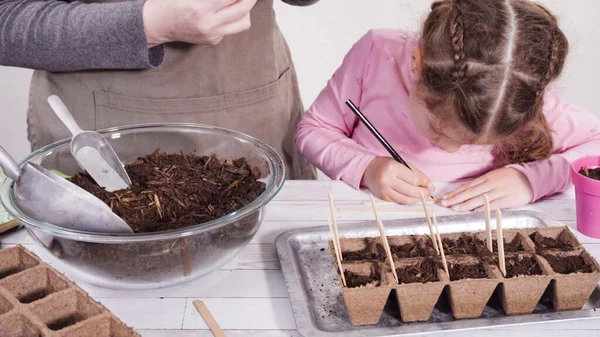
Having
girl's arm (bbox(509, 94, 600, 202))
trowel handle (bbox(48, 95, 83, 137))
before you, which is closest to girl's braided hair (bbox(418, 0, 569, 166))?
girl's arm (bbox(509, 94, 600, 202))

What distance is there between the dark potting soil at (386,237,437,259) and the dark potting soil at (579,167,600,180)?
1.29ft

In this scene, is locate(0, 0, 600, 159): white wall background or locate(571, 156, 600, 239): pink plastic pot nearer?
locate(571, 156, 600, 239): pink plastic pot

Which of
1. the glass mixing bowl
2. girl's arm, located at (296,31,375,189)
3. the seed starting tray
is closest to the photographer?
the seed starting tray

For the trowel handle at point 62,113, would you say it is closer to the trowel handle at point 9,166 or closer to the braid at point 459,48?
Result: the trowel handle at point 9,166

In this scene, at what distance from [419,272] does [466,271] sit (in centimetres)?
8

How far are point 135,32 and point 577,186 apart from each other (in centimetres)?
97

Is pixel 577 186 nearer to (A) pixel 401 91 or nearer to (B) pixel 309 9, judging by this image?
(A) pixel 401 91

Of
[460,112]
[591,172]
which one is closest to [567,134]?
[591,172]

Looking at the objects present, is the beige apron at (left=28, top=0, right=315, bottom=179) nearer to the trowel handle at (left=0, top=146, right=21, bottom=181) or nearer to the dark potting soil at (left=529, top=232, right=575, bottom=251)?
the trowel handle at (left=0, top=146, right=21, bottom=181)

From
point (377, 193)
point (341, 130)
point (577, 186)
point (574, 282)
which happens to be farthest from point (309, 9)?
point (574, 282)

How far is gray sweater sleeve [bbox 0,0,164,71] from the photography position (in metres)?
1.40

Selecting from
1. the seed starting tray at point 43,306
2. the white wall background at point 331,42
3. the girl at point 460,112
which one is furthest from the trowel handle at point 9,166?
the white wall background at point 331,42

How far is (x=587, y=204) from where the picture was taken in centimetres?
133

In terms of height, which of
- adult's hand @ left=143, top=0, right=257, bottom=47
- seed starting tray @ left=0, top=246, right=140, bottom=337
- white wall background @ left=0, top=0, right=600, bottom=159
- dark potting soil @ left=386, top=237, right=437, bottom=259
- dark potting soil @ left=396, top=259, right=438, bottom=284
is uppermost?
adult's hand @ left=143, top=0, right=257, bottom=47
